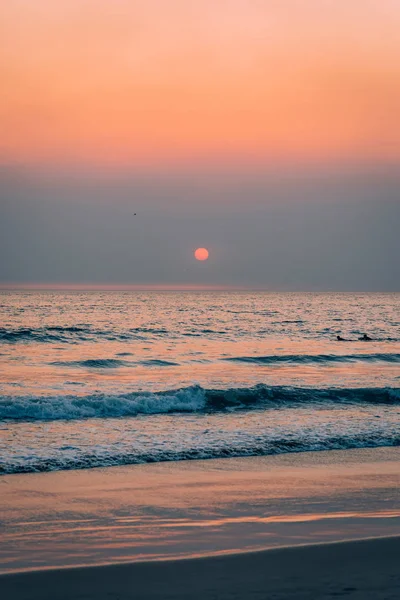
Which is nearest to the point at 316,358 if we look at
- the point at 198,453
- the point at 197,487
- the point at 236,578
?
the point at 198,453

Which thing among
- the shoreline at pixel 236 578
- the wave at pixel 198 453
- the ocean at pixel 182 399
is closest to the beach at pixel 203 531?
the shoreline at pixel 236 578

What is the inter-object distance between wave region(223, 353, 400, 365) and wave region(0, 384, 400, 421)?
11.1 m

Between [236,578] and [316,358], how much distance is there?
1221 inches

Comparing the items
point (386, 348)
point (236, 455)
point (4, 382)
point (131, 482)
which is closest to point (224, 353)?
point (386, 348)

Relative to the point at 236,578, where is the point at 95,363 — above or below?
below

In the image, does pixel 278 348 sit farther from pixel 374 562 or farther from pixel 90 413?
pixel 374 562

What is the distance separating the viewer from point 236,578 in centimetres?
596

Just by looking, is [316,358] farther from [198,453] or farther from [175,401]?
[198,453]

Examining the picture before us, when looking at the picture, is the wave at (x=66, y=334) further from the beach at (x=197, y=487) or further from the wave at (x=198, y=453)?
the wave at (x=198, y=453)

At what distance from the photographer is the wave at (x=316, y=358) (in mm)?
34688

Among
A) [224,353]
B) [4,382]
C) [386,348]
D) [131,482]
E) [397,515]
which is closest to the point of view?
[397,515]

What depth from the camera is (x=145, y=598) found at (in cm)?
556

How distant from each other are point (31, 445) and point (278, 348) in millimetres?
29879

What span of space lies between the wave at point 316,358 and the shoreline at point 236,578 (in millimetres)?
27301
